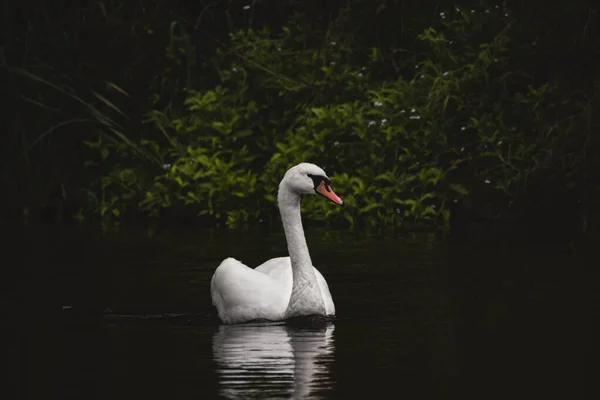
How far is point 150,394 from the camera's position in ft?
31.7

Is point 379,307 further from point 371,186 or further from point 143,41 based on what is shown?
point 143,41

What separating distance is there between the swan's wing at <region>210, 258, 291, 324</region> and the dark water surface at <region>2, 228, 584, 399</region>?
233 mm

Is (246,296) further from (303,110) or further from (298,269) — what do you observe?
(303,110)

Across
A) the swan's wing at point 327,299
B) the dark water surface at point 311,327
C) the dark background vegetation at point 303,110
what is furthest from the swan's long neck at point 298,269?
the dark background vegetation at point 303,110

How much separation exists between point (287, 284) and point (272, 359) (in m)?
2.62

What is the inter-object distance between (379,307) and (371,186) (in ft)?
23.5

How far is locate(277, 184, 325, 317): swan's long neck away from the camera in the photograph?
13.1 meters

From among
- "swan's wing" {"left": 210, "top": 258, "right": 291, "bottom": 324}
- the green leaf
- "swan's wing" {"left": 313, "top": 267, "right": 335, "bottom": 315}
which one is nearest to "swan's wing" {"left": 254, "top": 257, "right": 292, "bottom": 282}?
"swan's wing" {"left": 210, "top": 258, "right": 291, "bottom": 324}

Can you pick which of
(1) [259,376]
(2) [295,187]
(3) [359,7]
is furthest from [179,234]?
(1) [259,376]

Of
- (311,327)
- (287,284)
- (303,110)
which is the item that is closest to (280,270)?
(287,284)

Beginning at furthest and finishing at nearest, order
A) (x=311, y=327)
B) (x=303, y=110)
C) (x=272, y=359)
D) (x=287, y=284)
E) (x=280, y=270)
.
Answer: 1. (x=303, y=110)
2. (x=280, y=270)
3. (x=287, y=284)
4. (x=311, y=327)
5. (x=272, y=359)

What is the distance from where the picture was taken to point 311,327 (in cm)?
1281

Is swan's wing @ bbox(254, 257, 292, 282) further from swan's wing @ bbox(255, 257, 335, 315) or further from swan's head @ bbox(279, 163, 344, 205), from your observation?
swan's head @ bbox(279, 163, 344, 205)

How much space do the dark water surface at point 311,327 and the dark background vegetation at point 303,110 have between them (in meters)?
2.09
